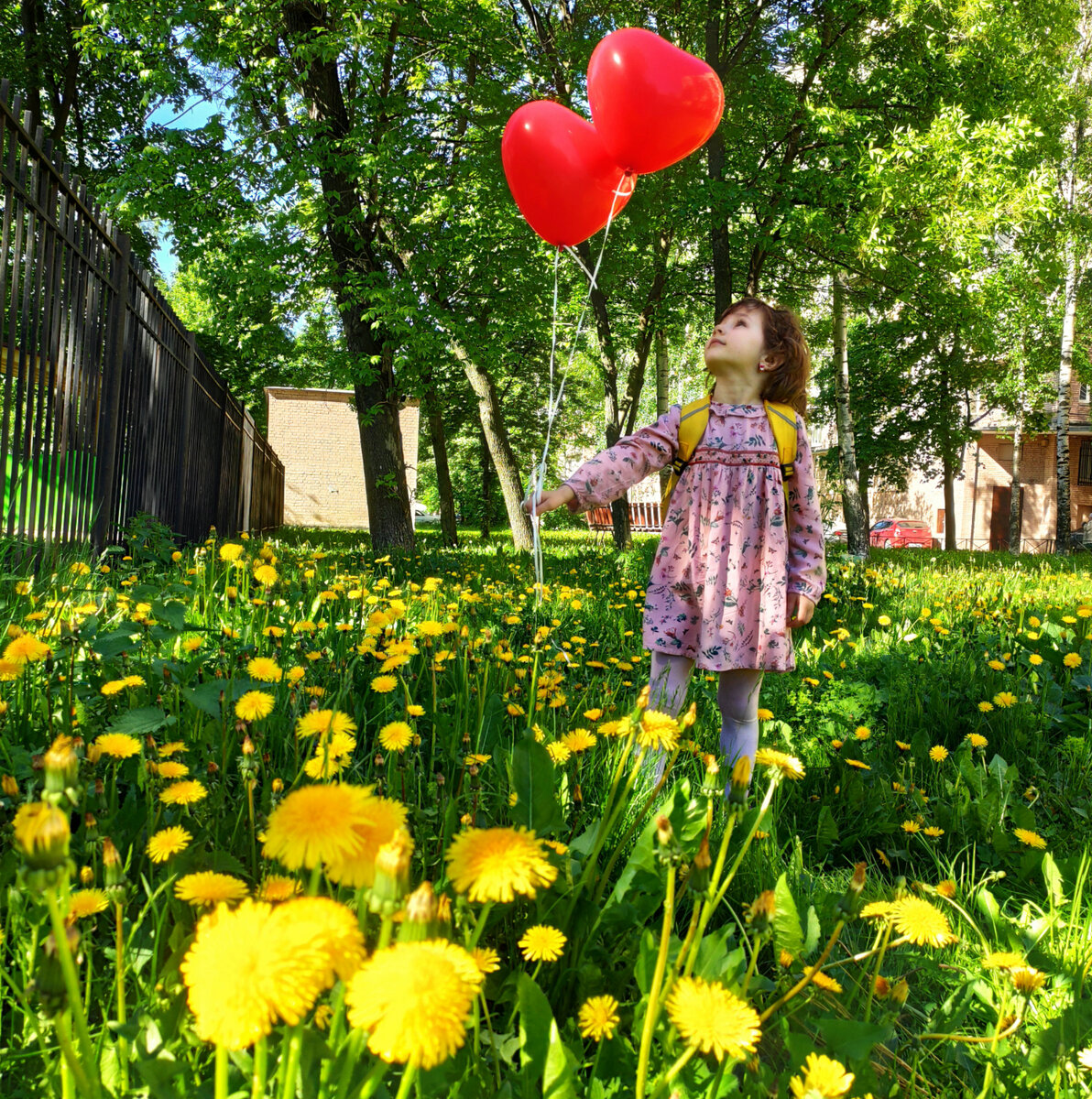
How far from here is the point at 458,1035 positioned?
449 mm

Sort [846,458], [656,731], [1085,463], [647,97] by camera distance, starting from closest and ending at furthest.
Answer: [656,731], [647,97], [846,458], [1085,463]

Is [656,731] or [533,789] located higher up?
[656,731]

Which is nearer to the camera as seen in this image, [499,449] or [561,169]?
[561,169]

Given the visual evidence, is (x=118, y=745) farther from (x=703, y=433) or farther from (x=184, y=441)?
(x=184, y=441)

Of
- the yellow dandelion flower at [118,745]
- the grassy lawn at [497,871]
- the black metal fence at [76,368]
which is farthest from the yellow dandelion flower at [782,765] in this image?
the black metal fence at [76,368]

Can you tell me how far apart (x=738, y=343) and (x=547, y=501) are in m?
0.99

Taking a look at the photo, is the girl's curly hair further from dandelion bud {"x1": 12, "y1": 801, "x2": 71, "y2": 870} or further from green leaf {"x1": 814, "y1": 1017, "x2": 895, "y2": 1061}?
dandelion bud {"x1": 12, "y1": 801, "x2": 71, "y2": 870}

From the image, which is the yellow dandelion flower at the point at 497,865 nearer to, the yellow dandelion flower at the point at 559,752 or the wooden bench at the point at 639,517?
the yellow dandelion flower at the point at 559,752

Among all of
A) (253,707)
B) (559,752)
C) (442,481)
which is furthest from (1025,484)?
(253,707)

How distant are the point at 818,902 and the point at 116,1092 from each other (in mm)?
1256

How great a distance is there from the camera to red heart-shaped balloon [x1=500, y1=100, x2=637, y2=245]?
335cm

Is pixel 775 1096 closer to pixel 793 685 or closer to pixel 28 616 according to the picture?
pixel 28 616

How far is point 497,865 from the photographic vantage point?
0.61 meters

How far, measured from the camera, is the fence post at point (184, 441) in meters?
6.84
